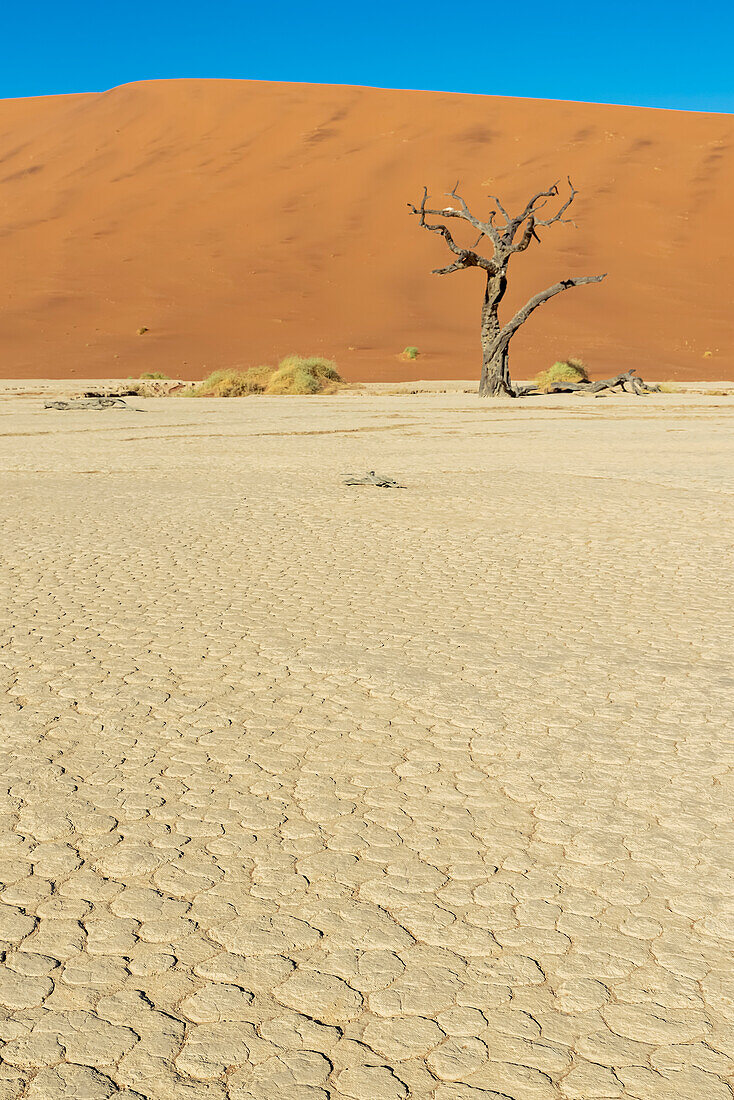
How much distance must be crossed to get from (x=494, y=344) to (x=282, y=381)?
7.70 metres

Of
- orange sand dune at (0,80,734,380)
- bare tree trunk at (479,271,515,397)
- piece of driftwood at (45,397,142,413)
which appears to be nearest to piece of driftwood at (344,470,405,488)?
piece of driftwood at (45,397,142,413)

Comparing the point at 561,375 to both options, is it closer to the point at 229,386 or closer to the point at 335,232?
the point at 229,386

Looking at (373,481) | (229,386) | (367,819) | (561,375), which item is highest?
(561,375)

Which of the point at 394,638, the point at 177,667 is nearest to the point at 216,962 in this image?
the point at 177,667

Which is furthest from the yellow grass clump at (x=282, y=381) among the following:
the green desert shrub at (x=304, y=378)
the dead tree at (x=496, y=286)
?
the dead tree at (x=496, y=286)

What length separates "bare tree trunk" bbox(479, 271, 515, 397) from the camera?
94.0 ft

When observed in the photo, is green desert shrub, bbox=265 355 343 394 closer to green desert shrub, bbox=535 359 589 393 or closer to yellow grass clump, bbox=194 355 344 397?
yellow grass clump, bbox=194 355 344 397

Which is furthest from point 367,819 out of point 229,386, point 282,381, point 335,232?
point 335,232

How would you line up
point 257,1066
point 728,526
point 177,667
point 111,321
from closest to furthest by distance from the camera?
point 257,1066 < point 177,667 < point 728,526 < point 111,321

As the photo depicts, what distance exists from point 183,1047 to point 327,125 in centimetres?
8199

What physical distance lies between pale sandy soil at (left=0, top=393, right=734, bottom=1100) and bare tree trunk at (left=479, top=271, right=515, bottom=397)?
20.1m

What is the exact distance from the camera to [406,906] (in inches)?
126

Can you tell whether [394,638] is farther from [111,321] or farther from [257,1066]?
[111,321]

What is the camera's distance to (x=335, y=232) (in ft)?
205
